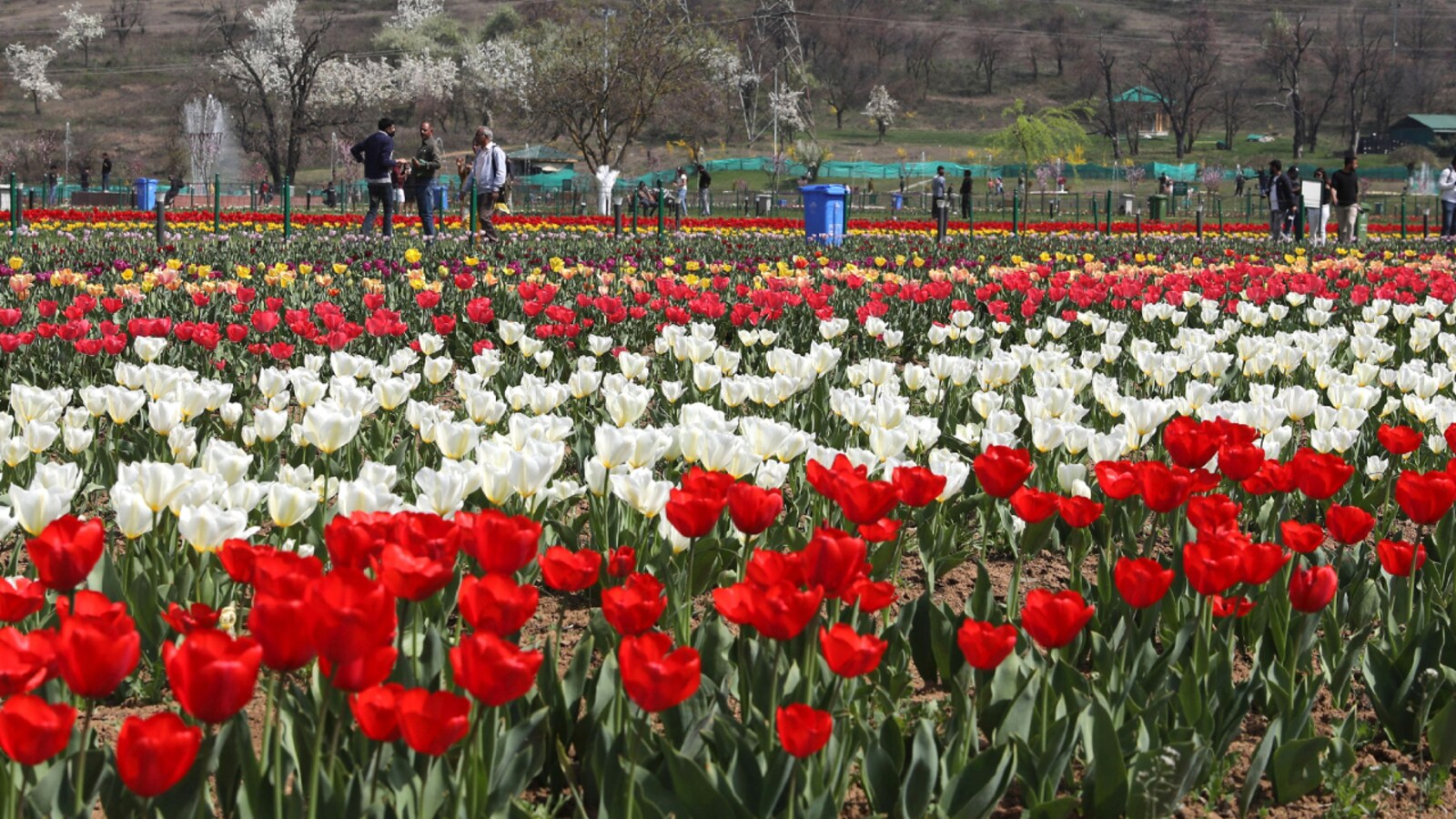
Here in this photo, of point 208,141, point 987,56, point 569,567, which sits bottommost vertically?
point 569,567

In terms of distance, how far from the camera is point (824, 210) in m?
22.1

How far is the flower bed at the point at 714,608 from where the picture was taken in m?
1.86

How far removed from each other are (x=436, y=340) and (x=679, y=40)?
4178 cm

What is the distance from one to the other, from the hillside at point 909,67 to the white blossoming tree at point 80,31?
3.22ft

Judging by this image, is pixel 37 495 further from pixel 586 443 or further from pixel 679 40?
pixel 679 40

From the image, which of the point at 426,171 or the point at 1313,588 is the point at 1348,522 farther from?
the point at 426,171

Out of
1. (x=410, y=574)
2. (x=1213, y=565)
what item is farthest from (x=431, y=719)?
(x=1213, y=565)

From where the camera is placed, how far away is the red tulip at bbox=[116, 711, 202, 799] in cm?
157

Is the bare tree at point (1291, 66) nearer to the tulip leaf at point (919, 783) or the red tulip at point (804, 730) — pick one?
the tulip leaf at point (919, 783)

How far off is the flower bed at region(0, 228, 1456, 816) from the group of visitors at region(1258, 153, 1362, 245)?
64.7 feet

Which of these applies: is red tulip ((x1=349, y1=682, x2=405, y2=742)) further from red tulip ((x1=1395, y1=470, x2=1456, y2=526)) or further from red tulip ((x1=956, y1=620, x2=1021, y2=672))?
red tulip ((x1=1395, y1=470, x2=1456, y2=526))

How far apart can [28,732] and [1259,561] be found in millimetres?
1780

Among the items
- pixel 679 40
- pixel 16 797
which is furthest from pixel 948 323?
pixel 679 40

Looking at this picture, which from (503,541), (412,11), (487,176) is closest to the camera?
(503,541)
